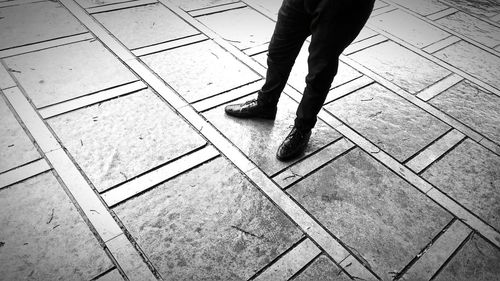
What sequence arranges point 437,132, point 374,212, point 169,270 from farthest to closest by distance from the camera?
point 437,132 → point 374,212 → point 169,270

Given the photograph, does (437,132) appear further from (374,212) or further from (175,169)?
(175,169)

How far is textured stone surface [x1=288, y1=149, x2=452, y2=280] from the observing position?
1.46m

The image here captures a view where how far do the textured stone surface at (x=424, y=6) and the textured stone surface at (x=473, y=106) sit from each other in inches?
58.8

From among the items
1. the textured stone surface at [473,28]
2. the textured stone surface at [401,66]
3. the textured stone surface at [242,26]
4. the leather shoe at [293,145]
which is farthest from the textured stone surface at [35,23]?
the textured stone surface at [473,28]

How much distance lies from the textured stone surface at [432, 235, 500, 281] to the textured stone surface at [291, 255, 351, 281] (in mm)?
450

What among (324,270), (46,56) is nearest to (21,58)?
(46,56)

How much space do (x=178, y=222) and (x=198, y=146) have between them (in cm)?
51

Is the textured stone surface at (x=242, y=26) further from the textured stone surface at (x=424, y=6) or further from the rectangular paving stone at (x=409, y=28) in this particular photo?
the textured stone surface at (x=424, y=6)

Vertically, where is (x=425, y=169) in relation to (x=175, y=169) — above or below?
above

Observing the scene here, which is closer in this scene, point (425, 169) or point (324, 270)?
point (324, 270)

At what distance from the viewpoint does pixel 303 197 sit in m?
1.63

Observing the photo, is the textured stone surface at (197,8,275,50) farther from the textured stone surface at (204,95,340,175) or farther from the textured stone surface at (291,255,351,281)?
the textured stone surface at (291,255,351,281)

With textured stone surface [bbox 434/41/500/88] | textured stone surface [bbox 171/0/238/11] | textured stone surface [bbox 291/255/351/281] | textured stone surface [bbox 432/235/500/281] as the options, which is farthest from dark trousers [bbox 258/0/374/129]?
textured stone surface [bbox 434/41/500/88]

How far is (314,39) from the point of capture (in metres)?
1.47
